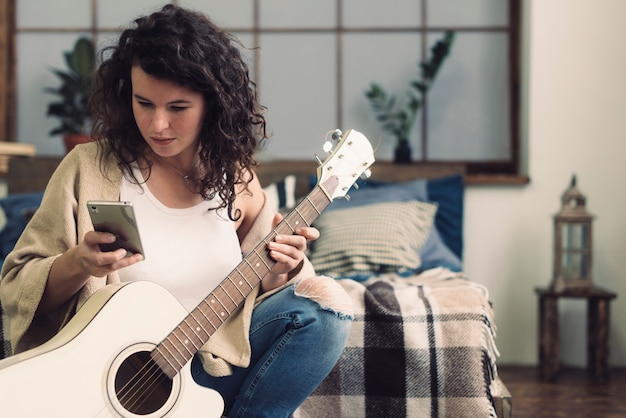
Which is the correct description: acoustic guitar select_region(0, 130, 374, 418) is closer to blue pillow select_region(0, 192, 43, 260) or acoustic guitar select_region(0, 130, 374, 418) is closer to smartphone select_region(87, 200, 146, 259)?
smartphone select_region(87, 200, 146, 259)

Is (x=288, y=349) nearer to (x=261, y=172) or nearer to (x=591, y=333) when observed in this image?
(x=261, y=172)

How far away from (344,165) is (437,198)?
1.37 m

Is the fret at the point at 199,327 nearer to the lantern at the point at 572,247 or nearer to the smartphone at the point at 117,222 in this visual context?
the smartphone at the point at 117,222

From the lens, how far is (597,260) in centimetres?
301

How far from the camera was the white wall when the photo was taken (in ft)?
9.78

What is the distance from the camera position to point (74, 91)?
2988 mm

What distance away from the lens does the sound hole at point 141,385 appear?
1192 mm

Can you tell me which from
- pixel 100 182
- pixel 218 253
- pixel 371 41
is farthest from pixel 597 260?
pixel 100 182

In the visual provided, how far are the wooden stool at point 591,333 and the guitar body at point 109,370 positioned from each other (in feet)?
5.82

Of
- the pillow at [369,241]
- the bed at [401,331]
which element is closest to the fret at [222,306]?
the bed at [401,331]

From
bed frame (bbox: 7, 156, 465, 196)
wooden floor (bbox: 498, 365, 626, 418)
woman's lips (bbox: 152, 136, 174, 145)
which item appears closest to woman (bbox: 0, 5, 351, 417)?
woman's lips (bbox: 152, 136, 174, 145)

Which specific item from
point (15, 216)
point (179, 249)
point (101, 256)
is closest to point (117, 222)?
point (101, 256)

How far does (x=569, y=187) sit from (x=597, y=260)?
339 mm

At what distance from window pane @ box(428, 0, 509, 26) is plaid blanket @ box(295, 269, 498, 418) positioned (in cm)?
168
